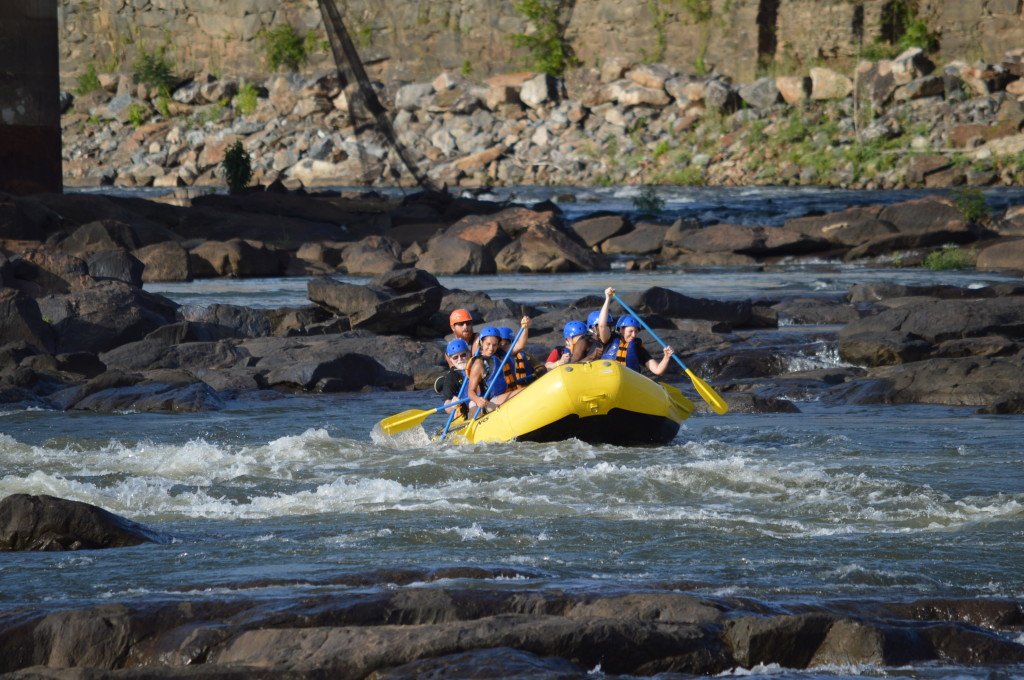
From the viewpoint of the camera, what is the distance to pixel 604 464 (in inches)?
429

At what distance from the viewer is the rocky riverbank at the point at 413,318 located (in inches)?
596

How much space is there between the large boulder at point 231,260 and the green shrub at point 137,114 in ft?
110

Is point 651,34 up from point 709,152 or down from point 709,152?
up

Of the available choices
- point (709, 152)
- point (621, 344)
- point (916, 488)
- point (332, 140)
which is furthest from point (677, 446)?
point (332, 140)

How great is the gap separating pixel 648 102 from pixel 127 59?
87.1 ft

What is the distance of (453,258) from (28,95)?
8.37 metres

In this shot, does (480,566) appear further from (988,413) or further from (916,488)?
(988,413)

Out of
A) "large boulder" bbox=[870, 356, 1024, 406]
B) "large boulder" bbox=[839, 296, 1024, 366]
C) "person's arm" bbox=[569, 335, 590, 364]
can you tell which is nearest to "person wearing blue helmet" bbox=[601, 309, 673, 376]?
"person's arm" bbox=[569, 335, 590, 364]

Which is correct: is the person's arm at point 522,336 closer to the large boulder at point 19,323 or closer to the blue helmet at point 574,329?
the blue helmet at point 574,329

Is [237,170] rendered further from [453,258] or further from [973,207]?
[973,207]

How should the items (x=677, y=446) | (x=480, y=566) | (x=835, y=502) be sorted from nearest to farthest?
(x=480, y=566)
(x=835, y=502)
(x=677, y=446)

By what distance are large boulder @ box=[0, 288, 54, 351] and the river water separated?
9.74 feet

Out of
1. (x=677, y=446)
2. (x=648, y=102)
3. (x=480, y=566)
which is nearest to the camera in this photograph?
(x=480, y=566)

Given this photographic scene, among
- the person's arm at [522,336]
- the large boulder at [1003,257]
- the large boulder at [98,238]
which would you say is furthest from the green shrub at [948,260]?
the person's arm at [522,336]
